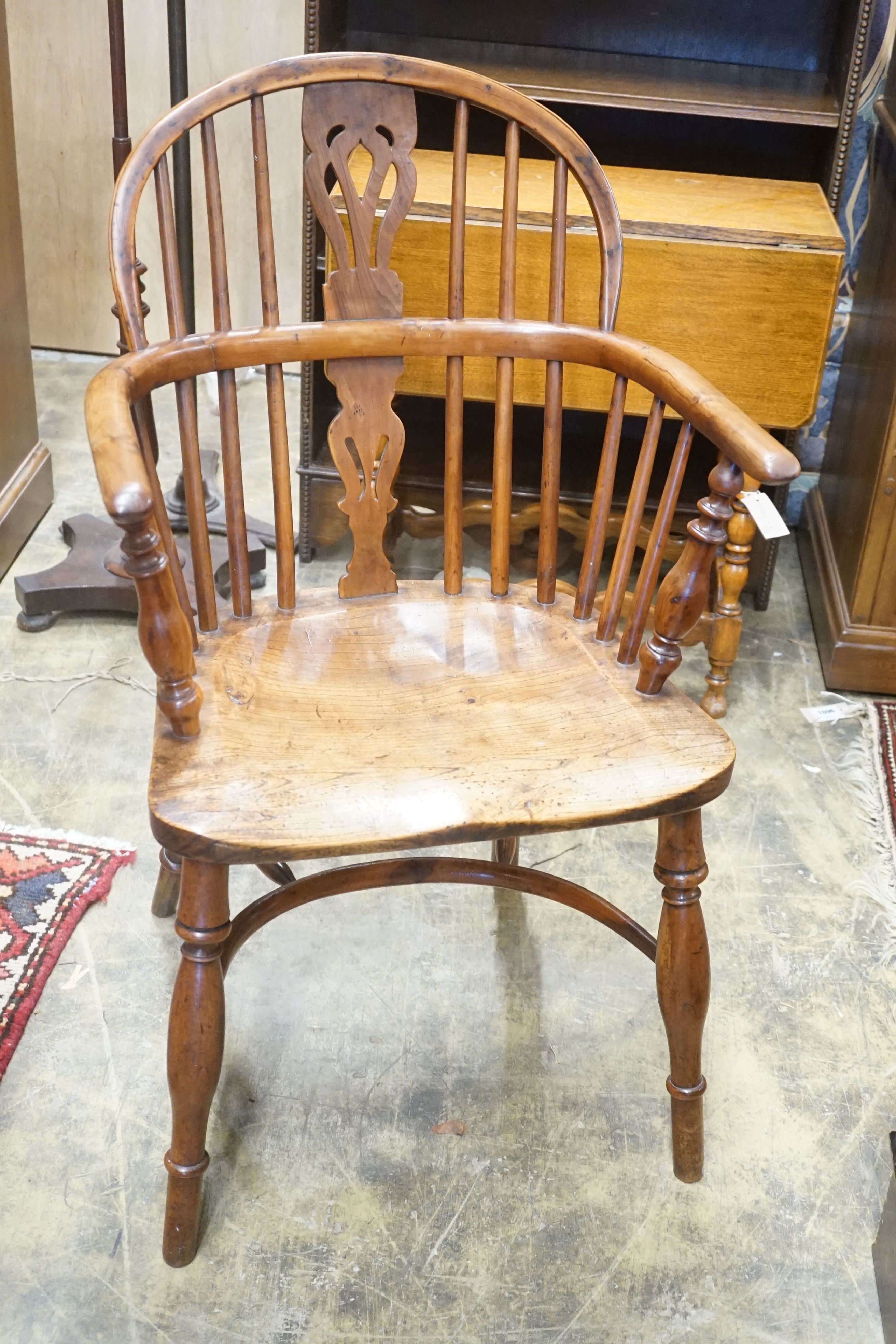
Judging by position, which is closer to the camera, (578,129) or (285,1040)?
(285,1040)

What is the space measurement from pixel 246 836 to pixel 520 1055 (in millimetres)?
597

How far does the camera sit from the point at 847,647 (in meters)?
2.13

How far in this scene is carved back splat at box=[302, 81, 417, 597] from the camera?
1.30 meters

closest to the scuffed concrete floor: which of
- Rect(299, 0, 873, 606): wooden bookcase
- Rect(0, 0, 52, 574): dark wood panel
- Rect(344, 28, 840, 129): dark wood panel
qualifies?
Rect(0, 0, 52, 574): dark wood panel

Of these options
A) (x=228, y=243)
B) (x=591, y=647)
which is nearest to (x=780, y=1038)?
(x=591, y=647)

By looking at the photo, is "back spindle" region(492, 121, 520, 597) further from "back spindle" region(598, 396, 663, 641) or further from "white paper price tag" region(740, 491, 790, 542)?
"white paper price tag" region(740, 491, 790, 542)

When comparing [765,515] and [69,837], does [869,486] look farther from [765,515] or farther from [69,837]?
[69,837]

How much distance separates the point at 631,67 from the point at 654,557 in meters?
1.38

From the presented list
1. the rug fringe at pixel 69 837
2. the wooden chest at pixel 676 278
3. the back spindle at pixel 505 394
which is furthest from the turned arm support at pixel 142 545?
the wooden chest at pixel 676 278

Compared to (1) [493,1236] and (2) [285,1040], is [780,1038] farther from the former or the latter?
(2) [285,1040]

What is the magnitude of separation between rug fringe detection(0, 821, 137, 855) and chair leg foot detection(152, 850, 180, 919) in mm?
94

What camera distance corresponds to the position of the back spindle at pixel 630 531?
1244 millimetres

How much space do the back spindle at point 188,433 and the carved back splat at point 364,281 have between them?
0.15 metres

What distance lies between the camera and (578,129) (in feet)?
7.59
